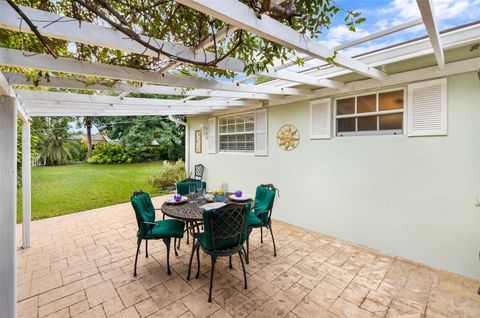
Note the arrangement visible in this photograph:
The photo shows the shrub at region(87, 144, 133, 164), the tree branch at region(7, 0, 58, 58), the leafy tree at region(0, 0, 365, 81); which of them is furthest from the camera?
the shrub at region(87, 144, 133, 164)

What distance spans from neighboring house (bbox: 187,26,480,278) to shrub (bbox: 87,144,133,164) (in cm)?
1342

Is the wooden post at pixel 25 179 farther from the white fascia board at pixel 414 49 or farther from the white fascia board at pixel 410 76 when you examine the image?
the white fascia board at pixel 410 76

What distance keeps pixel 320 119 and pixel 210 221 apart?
302cm

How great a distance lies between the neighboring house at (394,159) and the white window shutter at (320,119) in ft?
0.06

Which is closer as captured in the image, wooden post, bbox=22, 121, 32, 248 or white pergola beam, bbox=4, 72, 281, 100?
white pergola beam, bbox=4, 72, 281, 100

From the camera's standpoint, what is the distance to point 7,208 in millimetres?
1954

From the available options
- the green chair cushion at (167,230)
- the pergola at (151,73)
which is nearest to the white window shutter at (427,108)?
the pergola at (151,73)

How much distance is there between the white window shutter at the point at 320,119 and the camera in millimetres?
4211

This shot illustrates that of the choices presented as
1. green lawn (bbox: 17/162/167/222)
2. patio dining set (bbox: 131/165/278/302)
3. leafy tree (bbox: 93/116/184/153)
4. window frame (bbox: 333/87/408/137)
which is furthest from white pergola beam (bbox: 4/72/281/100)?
leafy tree (bbox: 93/116/184/153)

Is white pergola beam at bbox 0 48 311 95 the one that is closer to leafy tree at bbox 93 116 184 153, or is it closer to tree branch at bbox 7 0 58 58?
tree branch at bbox 7 0 58 58

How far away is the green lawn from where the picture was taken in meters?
6.24

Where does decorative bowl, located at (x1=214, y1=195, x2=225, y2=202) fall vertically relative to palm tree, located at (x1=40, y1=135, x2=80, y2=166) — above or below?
below

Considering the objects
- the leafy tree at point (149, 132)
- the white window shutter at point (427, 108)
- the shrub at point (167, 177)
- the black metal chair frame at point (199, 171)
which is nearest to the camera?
the white window shutter at point (427, 108)

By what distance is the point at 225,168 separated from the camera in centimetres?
644
